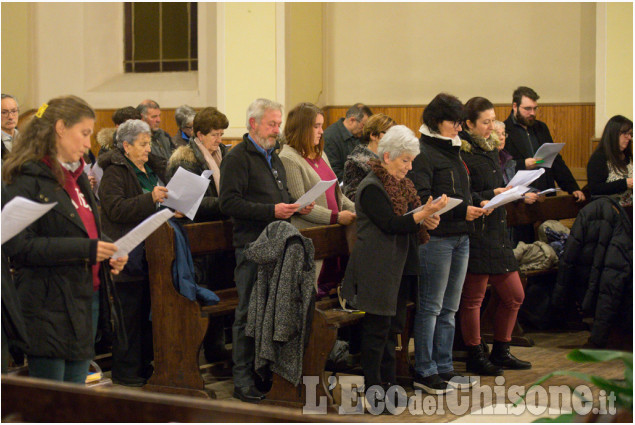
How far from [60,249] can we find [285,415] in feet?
3.77

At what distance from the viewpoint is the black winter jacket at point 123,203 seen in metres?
4.26

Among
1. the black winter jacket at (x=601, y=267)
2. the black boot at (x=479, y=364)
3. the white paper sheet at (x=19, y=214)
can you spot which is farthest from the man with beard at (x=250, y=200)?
the black winter jacket at (x=601, y=267)

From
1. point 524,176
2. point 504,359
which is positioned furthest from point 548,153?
point 504,359

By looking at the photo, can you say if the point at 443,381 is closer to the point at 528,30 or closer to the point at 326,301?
the point at 326,301

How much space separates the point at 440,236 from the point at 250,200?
0.91 metres

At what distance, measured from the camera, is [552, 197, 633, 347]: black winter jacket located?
5.29 metres

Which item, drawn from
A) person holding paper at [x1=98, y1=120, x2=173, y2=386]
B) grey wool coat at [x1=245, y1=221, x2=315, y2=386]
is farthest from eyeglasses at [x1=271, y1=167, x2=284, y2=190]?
person holding paper at [x1=98, y1=120, x2=173, y2=386]

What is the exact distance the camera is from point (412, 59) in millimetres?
8719

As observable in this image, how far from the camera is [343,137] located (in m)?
6.71

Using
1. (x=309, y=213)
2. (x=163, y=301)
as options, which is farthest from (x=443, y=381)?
(x=163, y=301)

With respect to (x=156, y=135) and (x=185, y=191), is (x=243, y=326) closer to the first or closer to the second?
(x=185, y=191)

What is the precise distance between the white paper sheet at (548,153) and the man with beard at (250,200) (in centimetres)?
205

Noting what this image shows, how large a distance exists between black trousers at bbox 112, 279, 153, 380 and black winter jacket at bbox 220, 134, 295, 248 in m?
0.62

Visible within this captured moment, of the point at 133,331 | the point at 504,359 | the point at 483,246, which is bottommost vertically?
the point at 504,359
